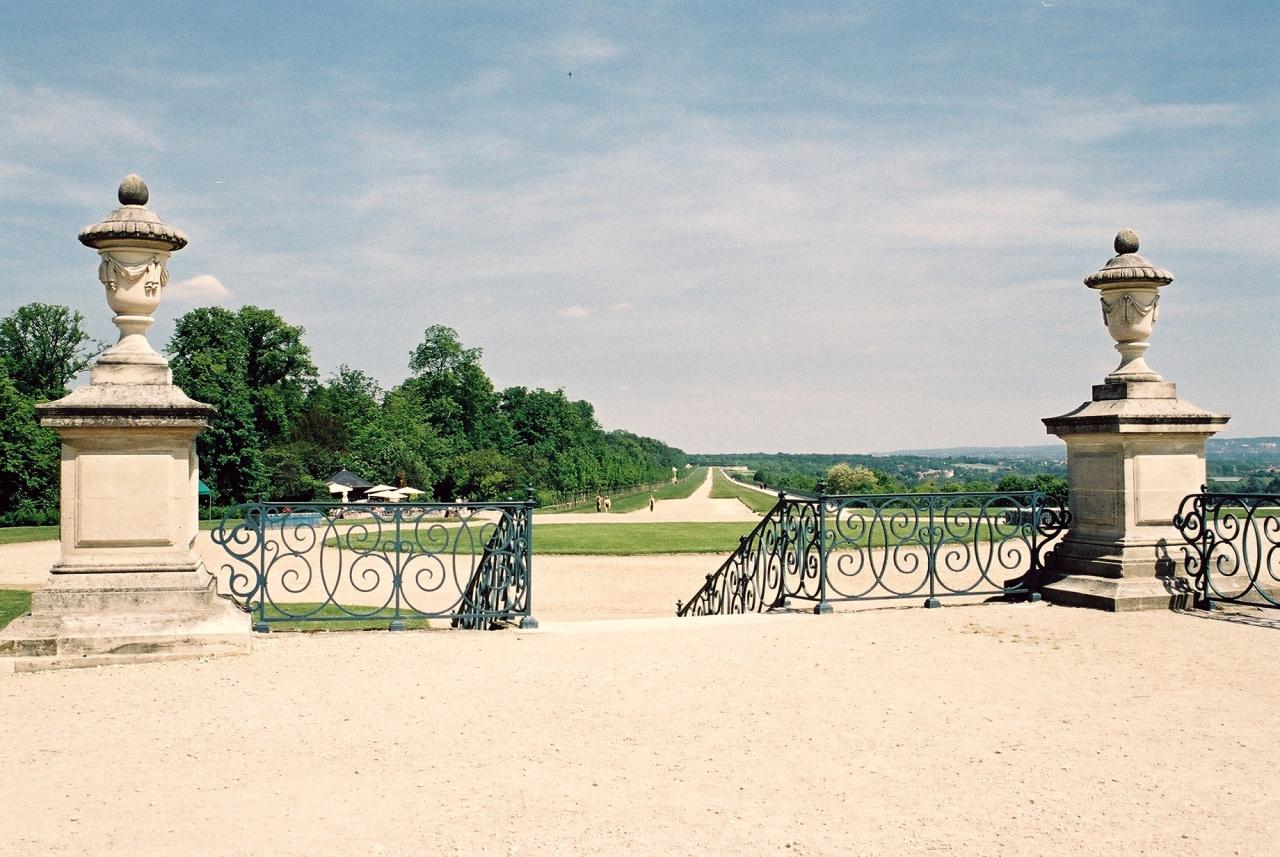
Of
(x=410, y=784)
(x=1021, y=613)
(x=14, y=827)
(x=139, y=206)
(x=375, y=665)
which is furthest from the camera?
(x=1021, y=613)

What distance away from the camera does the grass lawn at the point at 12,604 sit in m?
12.3

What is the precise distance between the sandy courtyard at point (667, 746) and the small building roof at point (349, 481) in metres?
49.4

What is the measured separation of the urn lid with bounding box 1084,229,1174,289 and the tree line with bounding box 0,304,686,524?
41.2 metres

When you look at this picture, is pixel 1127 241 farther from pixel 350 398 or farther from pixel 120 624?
pixel 350 398

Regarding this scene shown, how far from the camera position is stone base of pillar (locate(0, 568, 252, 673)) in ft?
21.2

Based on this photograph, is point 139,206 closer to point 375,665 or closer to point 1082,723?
point 375,665

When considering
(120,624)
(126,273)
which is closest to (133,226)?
(126,273)

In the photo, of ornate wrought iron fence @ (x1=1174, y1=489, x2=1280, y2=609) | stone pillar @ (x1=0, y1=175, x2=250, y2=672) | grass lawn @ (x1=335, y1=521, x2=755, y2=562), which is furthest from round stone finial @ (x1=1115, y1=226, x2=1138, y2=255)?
grass lawn @ (x1=335, y1=521, x2=755, y2=562)

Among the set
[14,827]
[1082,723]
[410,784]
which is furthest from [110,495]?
[1082,723]

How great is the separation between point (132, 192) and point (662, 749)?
230 inches

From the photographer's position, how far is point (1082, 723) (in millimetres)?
5125

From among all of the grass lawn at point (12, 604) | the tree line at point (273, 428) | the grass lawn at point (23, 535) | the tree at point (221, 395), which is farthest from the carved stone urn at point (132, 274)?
the tree at point (221, 395)

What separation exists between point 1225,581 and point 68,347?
227 ft

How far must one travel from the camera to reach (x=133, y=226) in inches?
276
